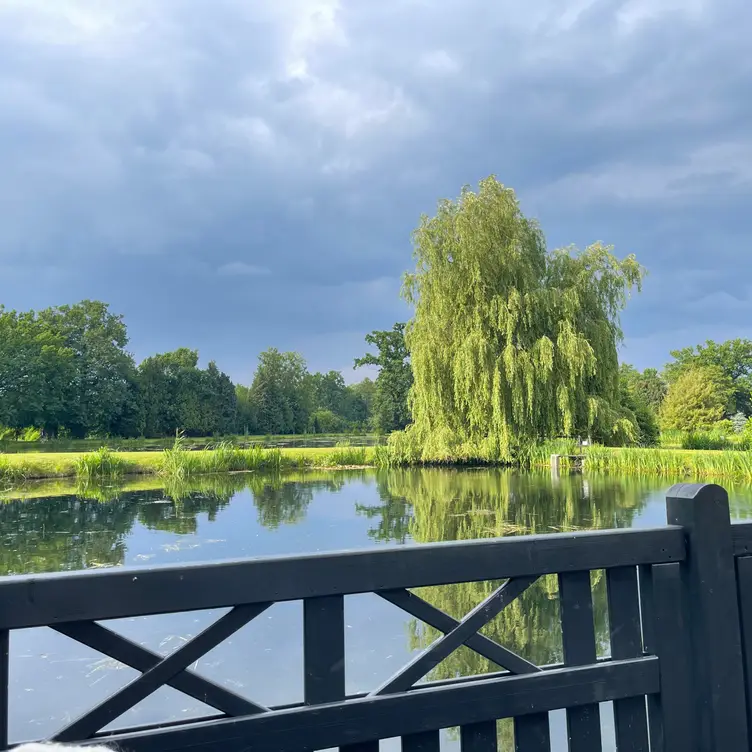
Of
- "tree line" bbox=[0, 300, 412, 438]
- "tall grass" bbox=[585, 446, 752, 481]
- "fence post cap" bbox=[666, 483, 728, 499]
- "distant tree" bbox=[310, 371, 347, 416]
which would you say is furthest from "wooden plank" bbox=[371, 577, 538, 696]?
"distant tree" bbox=[310, 371, 347, 416]

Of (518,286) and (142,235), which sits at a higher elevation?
(142,235)

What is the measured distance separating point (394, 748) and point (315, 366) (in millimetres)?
44409

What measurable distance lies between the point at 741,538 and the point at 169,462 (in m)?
14.7

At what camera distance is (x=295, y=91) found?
21062 millimetres

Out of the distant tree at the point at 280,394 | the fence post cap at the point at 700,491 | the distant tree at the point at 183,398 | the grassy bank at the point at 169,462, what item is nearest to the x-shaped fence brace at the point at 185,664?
the fence post cap at the point at 700,491

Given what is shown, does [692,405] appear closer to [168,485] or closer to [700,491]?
[168,485]

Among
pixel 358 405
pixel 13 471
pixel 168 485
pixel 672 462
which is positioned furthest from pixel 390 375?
pixel 13 471

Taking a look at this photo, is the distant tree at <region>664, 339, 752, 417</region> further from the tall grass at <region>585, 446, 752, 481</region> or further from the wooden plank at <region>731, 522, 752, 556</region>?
the wooden plank at <region>731, 522, 752, 556</region>

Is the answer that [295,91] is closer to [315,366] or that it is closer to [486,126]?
[486,126]

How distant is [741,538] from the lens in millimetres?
1364

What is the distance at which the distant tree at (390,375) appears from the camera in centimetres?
3019

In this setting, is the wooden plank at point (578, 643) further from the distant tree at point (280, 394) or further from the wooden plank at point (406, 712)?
the distant tree at point (280, 394)

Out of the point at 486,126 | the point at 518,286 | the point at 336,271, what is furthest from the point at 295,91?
the point at 336,271

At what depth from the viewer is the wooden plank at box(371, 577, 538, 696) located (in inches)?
44.6
